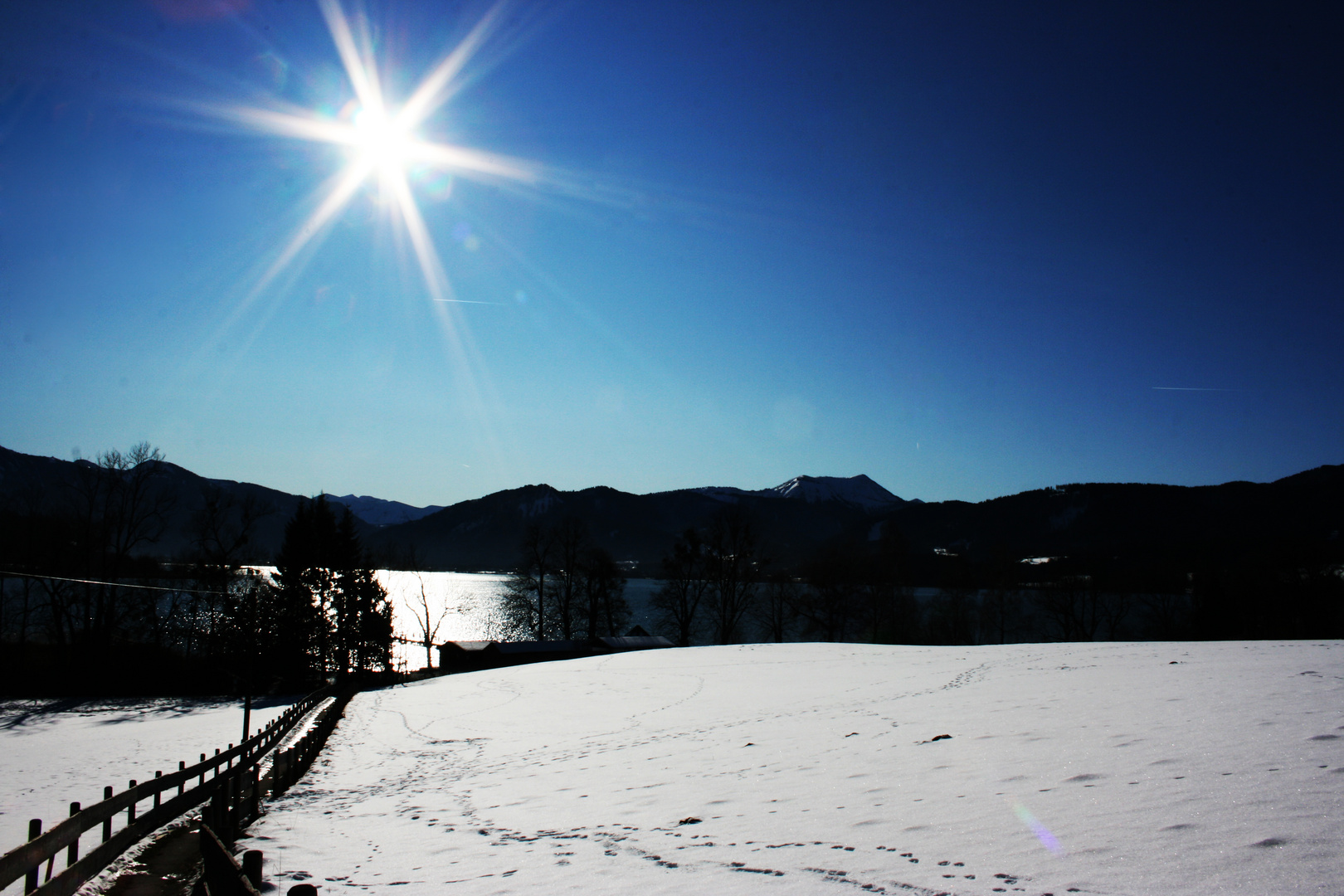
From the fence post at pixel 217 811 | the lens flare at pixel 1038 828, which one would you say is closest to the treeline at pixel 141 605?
the fence post at pixel 217 811

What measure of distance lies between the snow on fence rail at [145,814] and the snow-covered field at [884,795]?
59 cm

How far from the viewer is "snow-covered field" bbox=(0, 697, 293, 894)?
13703mm

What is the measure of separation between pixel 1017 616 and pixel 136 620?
2599 inches

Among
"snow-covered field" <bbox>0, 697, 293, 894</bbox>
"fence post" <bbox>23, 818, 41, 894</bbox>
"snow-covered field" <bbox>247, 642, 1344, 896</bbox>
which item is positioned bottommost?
"snow-covered field" <bbox>0, 697, 293, 894</bbox>

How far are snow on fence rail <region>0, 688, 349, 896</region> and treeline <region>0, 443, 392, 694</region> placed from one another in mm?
27059

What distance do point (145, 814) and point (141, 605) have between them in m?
42.3

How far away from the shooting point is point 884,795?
7938mm

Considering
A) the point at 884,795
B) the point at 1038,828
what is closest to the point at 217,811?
the point at 884,795

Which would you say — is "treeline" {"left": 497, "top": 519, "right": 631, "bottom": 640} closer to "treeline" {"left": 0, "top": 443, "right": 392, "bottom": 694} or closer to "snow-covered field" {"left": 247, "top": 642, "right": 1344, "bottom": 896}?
"treeline" {"left": 0, "top": 443, "right": 392, "bottom": 694}

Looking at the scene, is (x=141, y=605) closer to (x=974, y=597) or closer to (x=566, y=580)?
(x=566, y=580)

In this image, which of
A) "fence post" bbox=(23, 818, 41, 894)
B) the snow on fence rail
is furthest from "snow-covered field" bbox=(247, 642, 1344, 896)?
"fence post" bbox=(23, 818, 41, 894)

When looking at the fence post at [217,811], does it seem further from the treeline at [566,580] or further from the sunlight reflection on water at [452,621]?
the treeline at [566,580]

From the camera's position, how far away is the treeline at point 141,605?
128ft

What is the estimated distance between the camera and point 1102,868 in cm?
505
